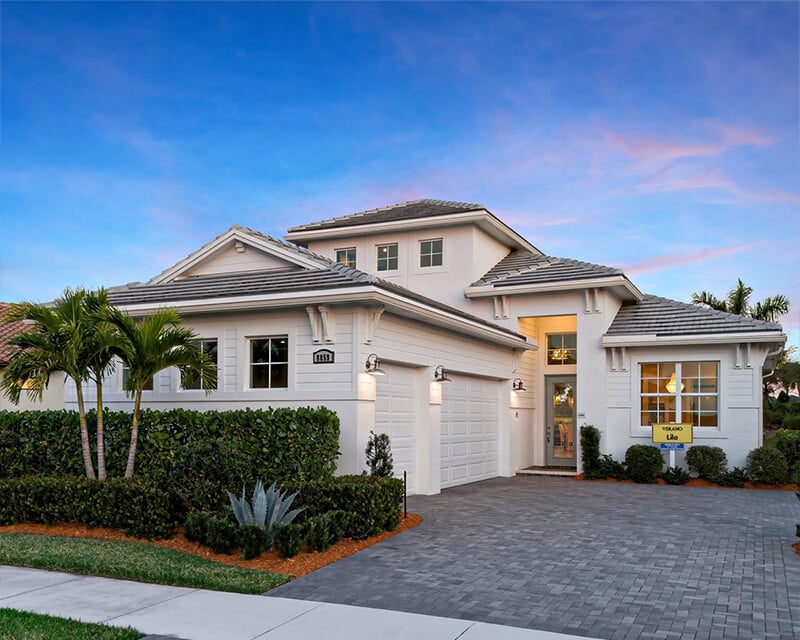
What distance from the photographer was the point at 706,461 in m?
17.4

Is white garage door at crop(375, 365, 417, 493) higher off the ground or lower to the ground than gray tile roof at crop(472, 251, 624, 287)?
lower

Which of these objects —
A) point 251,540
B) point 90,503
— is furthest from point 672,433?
point 90,503

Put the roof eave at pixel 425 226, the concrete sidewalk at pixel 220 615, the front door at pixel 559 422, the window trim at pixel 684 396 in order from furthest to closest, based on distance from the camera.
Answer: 1. the front door at pixel 559 422
2. the roof eave at pixel 425 226
3. the window trim at pixel 684 396
4. the concrete sidewalk at pixel 220 615

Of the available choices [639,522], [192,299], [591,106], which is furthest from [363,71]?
[639,522]

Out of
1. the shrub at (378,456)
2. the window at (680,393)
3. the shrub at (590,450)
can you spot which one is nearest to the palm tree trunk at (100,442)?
the shrub at (378,456)

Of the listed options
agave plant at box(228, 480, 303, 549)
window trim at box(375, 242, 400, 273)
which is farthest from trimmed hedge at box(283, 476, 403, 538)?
window trim at box(375, 242, 400, 273)

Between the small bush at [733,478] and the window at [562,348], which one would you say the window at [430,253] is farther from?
the small bush at [733,478]

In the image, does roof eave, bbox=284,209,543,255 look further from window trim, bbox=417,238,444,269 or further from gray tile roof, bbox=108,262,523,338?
gray tile roof, bbox=108,262,523,338

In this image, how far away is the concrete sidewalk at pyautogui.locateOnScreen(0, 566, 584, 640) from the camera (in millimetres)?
5918

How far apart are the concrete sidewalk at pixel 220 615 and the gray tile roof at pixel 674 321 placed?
1374cm

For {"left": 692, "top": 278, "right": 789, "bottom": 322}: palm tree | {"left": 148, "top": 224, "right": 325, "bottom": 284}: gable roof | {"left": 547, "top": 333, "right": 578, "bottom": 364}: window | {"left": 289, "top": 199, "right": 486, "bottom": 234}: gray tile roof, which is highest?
{"left": 289, "top": 199, "right": 486, "bottom": 234}: gray tile roof

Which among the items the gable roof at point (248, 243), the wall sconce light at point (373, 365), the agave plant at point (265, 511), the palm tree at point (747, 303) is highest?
the palm tree at point (747, 303)

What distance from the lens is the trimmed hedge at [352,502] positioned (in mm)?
9672

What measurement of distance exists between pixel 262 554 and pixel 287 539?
0.45m
